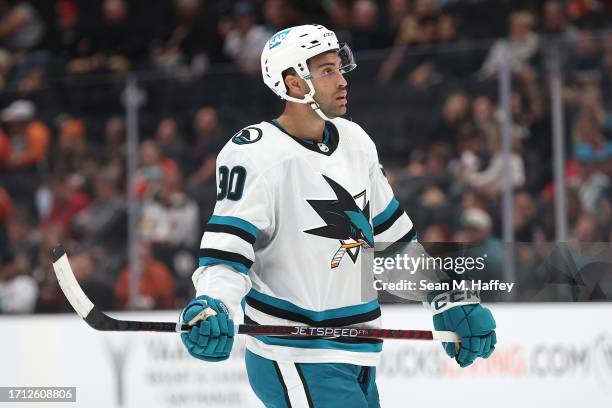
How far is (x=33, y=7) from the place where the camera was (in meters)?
9.20

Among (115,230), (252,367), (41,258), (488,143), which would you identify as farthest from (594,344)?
(41,258)

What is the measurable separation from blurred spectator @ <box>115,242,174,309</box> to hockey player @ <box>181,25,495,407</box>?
2.83 meters

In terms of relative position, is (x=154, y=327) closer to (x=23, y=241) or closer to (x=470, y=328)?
(x=470, y=328)

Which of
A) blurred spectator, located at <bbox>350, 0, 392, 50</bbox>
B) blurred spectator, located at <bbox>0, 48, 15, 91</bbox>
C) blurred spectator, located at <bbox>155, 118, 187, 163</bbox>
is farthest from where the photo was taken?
blurred spectator, located at <bbox>0, 48, 15, 91</bbox>

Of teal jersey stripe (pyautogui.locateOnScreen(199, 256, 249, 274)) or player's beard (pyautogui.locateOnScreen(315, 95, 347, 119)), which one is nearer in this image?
teal jersey stripe (pyautogui.locateOnScreen(199, 256, 249, 274))

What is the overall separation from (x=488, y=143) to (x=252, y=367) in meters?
2.90

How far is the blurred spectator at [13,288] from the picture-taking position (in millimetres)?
6277

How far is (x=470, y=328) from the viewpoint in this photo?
3096 millimetres

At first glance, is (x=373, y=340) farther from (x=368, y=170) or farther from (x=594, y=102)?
(x=594, y=102)

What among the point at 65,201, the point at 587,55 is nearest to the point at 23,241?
the point at 65,201

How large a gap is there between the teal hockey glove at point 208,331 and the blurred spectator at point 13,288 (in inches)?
144

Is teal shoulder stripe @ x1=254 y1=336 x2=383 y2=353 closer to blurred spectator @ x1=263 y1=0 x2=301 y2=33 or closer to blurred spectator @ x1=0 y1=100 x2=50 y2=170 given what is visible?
blurred spectator @ x1=0 y1=100 x2=50 y2=170

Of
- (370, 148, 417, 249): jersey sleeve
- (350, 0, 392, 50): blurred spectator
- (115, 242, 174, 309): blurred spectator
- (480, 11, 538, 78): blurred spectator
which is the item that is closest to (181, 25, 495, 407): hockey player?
(370, 148, 417, 249): jersey sleeve

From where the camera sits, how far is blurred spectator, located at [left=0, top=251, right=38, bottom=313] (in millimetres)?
6277
